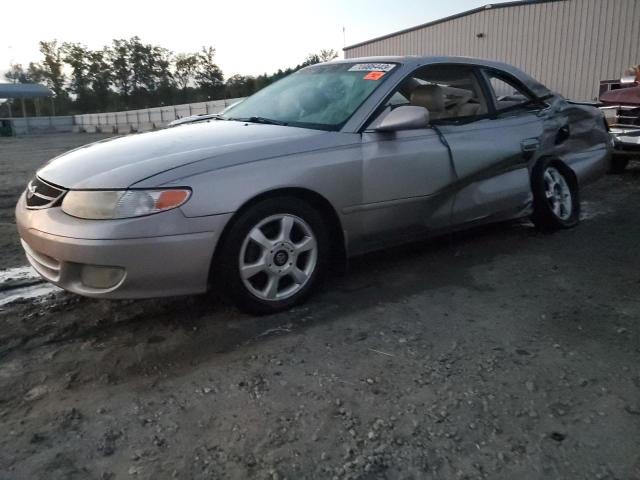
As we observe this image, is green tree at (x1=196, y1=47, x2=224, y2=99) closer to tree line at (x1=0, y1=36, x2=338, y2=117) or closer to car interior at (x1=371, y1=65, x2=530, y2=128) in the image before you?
tree line at (x1=0, y1=36, x2=338, y2=117)

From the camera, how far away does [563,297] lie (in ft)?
10.8

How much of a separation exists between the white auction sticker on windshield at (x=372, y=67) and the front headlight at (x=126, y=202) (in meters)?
1.73

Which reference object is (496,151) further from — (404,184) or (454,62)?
(404,184)

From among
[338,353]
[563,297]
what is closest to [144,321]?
[338,353]

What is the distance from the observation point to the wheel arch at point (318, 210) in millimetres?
2822

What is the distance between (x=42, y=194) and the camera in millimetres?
2959

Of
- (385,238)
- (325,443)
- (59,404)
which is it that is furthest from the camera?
(385,238)

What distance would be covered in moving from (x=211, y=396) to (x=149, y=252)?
2.52ft

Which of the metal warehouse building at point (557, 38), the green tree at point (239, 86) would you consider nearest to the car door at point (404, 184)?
the metal warehouse building at point (557, 38)

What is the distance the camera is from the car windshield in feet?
11.4

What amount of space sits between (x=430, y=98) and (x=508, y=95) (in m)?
0.89

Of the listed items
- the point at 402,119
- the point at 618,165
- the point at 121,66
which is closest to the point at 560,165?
the point at 402,119

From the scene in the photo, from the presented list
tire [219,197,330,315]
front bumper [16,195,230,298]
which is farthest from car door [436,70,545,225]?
front bumper [16,195,230,298]

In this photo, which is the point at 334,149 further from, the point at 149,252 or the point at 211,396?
the point at 211,396
